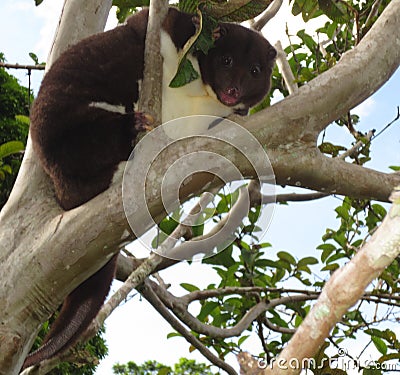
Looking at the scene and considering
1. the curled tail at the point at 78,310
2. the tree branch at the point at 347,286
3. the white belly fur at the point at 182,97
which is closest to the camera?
the tree branch at the point at 347,286

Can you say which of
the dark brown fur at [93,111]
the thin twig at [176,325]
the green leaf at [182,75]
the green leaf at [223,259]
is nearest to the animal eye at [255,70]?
the dark brown fur at [93,111]

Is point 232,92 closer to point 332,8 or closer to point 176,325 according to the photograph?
point 332,8

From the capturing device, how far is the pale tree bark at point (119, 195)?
2.40 meters

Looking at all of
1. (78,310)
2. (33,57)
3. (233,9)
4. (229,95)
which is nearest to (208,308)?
(78,310)

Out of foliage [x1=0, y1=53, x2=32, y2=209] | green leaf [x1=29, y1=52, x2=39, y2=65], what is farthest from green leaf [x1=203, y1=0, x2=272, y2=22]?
foliage [x1=0, y1=53, x2=32, y2=209]

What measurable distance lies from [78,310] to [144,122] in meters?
1.36

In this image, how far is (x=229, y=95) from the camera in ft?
11.2

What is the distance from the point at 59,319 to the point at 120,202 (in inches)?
52.5

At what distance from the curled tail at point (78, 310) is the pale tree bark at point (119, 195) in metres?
0.66

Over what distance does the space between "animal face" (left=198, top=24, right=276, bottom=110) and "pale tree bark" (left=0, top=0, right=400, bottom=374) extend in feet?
2.65

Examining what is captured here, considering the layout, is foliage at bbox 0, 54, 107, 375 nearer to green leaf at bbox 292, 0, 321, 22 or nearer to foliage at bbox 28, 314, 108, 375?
foliage at bbox 28, 314, 108, 375

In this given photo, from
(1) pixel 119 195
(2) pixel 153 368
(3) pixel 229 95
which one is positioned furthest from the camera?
(2) pixel 153 368

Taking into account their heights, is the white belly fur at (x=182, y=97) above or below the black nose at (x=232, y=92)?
below

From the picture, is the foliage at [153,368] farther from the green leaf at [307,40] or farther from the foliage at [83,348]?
the green leaf at [307,40]
